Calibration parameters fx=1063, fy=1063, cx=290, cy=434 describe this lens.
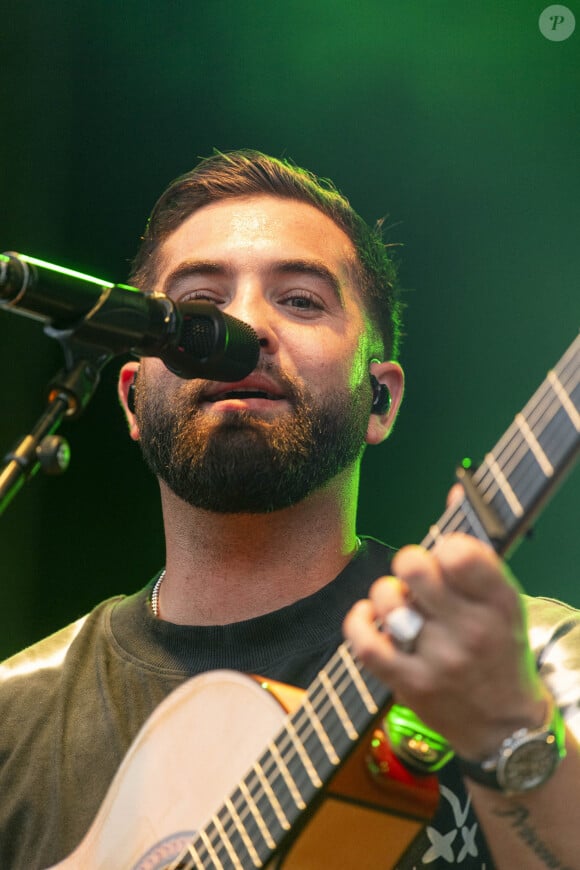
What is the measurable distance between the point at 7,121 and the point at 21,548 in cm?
113

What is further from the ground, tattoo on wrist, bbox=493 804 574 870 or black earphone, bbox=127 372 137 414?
tattoo on wrist, bbox=493 804 574 870

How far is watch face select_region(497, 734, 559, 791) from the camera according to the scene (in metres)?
1.01

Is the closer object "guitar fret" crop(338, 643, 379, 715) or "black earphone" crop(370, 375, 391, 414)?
"guitar fret" crop(338, 643, 379, 715)

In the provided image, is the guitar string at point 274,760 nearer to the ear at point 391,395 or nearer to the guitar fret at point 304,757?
the guitar fret at point 304,757

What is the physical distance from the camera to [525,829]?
1088 mm

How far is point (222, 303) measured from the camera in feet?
6.94

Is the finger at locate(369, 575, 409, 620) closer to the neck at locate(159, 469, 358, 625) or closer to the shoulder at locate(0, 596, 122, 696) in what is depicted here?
the neck at locate(159, 469, 358, 625)

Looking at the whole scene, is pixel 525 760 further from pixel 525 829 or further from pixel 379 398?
pixel 379 398

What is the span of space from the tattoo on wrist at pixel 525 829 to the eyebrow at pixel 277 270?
1.30m

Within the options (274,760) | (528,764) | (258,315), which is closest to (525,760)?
(528,764)

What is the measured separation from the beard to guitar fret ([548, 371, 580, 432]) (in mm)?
985

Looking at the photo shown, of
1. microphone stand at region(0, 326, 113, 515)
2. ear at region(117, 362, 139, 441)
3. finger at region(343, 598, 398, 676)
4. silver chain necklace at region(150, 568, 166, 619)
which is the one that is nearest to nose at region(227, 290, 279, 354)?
ear at region(117, 362, 139, 441)

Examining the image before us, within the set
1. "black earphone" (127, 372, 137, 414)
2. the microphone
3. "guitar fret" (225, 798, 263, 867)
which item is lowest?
"black earphone" (127, 372, 137, 414)

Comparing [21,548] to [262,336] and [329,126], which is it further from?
[329,126]
